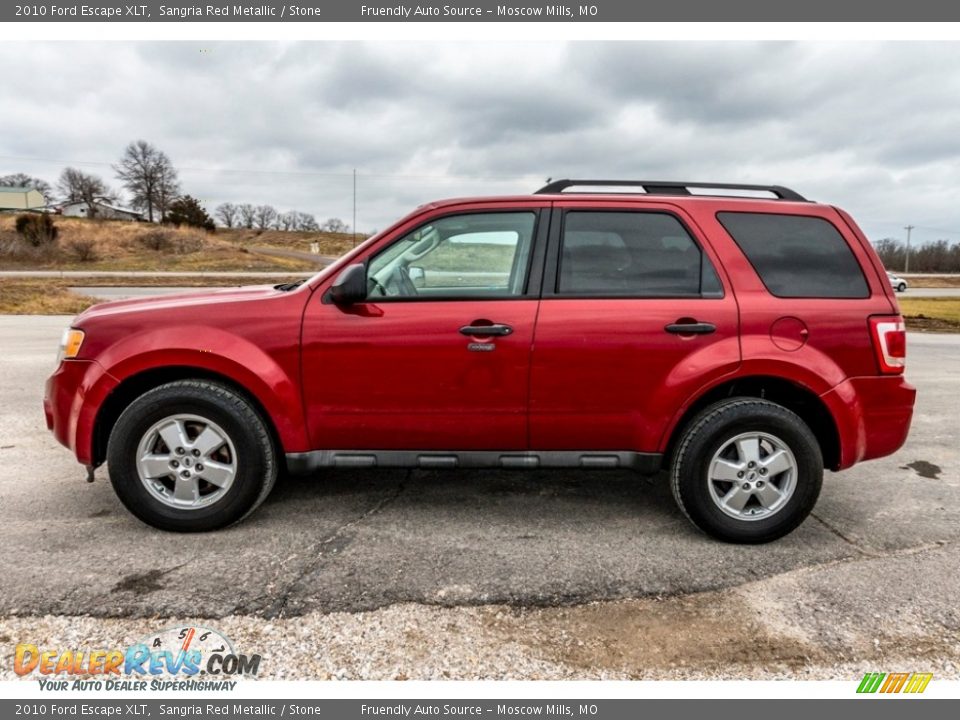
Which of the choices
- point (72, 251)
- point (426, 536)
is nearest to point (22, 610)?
point (426, 536)

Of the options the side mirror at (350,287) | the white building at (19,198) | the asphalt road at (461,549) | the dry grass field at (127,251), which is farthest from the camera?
the white building at (19,198)

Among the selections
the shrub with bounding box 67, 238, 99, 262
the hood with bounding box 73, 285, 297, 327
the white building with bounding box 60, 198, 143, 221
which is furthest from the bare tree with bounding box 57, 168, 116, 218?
the hood with bounding box 73, 285, 297, 327

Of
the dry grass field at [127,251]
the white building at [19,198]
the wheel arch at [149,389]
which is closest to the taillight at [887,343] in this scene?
the wheel arch at [149,389]

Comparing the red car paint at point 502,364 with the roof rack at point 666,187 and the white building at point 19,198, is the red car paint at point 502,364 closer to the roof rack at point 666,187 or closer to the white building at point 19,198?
the roof rack at point 666,187

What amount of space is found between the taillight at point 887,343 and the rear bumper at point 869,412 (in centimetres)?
6

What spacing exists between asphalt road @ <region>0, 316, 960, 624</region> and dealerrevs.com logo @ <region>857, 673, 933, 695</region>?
0.97 feet

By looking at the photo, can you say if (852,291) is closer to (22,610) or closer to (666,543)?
(666,543)

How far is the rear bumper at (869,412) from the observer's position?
3207 mm

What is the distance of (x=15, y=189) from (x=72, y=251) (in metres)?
51.4

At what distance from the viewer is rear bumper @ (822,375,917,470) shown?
3207mm

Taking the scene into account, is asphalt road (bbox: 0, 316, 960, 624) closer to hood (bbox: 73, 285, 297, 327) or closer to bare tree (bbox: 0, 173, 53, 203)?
hood (bbox: 73, 285, 297, 327)

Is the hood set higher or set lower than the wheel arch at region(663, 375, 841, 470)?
higher

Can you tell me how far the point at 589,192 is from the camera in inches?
138

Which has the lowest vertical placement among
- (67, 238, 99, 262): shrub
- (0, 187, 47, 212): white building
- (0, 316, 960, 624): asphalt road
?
(0, 316, 960, 624): asphalt road
